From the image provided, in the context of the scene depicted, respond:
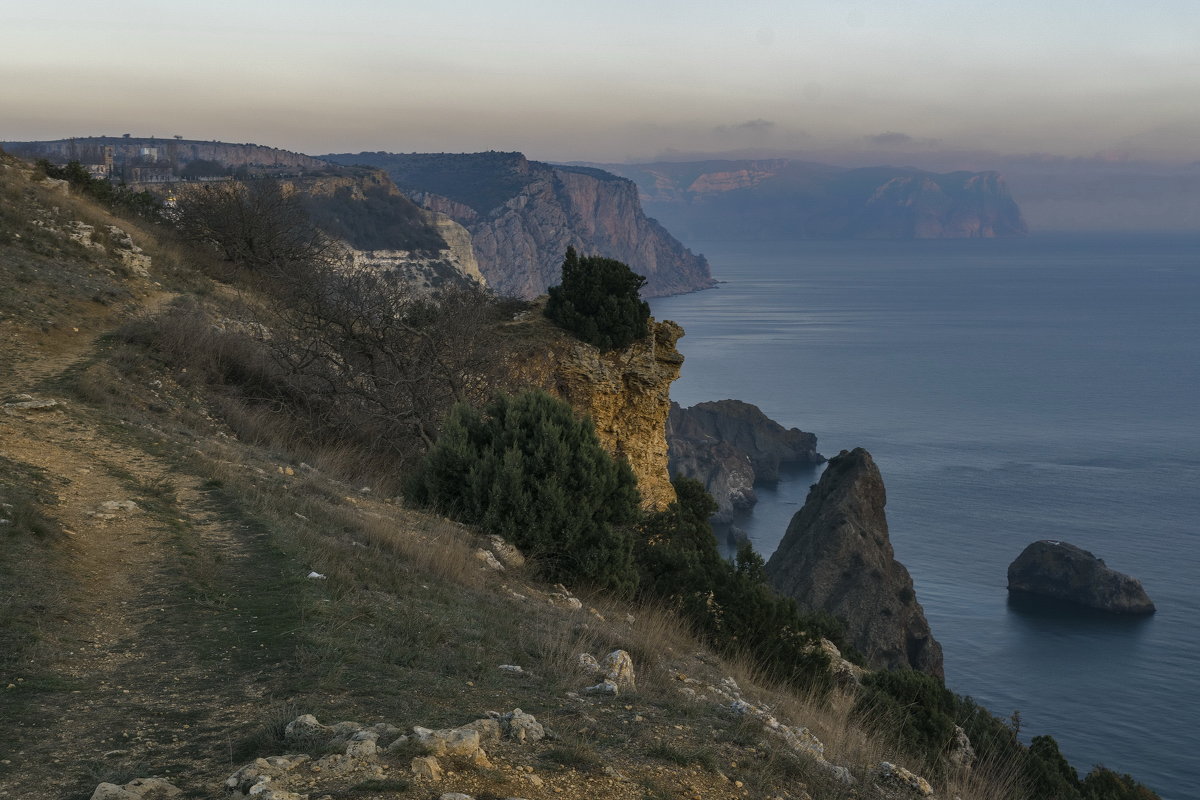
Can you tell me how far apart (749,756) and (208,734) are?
9.66 ft

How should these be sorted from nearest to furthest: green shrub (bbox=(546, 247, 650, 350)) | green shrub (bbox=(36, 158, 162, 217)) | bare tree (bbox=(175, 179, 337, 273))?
green shrub (bbox=(546, 247, 650, 350))
bare tree (bbox=(175, 179, 337, 273))
green shrub (bbox=(36, 158, 162, 217))

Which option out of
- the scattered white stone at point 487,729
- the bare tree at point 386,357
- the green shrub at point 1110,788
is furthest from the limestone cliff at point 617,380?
the scattered white stone at point 487,729

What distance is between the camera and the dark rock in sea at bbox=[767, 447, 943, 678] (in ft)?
131

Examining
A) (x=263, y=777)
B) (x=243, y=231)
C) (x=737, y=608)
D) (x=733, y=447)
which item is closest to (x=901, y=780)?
(x=263, y=777)

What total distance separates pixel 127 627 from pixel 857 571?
3985 cm

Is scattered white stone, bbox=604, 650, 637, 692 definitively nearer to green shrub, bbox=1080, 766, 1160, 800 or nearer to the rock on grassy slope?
the rock on grassy slope

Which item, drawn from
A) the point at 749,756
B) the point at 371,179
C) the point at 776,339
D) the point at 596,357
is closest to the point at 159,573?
the point at 749,756

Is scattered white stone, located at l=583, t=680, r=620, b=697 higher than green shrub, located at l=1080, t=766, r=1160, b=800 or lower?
higher

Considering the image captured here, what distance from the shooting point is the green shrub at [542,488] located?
1136cm

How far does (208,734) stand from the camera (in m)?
4.80

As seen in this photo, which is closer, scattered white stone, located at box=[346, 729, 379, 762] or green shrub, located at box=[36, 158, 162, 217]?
scattered white stone, located at box=[346, 729, 379, 762]

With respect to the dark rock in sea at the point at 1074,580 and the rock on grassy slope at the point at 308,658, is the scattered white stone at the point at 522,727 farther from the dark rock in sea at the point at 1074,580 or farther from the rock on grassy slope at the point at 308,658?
the dark rock in sea at the point at 1074,580

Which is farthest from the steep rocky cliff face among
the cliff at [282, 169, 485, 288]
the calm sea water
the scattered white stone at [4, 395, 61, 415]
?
the scattered white stone at [4, 395, 61, 415]

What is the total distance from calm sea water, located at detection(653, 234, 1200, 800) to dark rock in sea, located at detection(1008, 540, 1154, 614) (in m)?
0.96
